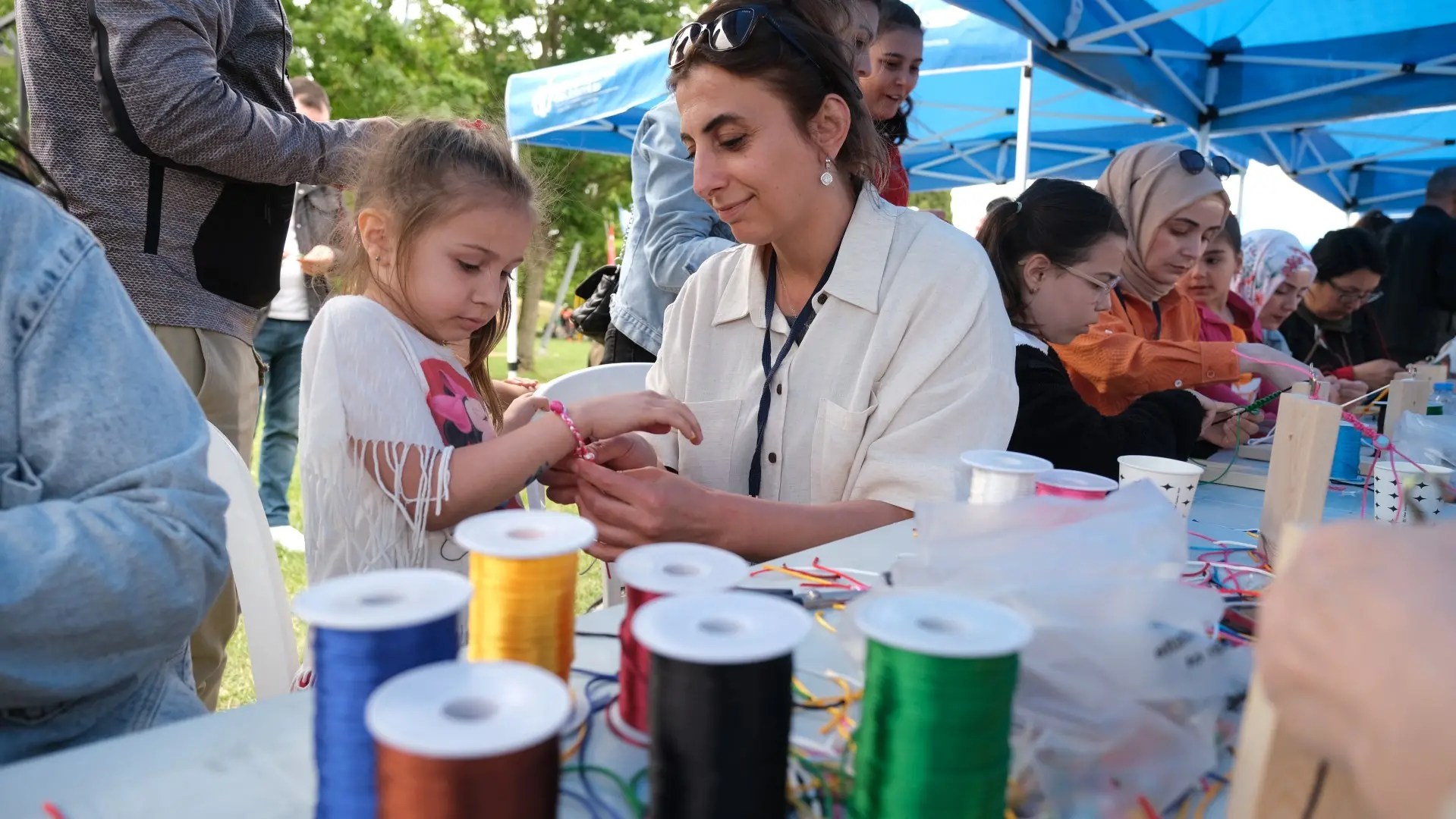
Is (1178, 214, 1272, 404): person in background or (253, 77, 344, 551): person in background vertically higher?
(1178, 214, 1272, 404): person in background

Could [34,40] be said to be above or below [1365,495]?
above

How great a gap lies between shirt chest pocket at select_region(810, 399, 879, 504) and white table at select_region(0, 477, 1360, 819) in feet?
2.76

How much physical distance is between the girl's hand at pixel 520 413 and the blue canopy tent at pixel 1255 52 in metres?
3.78

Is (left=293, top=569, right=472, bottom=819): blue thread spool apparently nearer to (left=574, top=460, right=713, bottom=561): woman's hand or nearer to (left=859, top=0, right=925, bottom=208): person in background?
(left=574, top=460, right=713, bottom=561): woman's hand

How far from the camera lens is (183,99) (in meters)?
1.89

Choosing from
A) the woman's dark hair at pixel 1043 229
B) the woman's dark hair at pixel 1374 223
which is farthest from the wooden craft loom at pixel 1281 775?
the woman's dark hair at pixel 1374 223

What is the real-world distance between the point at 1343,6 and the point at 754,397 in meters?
5.84

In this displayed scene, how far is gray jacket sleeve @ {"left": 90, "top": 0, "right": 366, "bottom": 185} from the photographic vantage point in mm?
1855

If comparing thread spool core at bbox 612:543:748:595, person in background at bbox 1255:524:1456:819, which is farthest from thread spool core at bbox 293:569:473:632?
person in background at bbox 1255:524:1456:819

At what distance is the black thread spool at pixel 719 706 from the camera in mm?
566

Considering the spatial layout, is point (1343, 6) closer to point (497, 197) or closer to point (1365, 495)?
point (1365, 495)

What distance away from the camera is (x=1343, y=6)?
5.63m

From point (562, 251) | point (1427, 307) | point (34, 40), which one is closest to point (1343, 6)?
point (1427, 307)

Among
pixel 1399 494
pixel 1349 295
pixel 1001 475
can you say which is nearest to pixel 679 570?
pixel 1001 475
